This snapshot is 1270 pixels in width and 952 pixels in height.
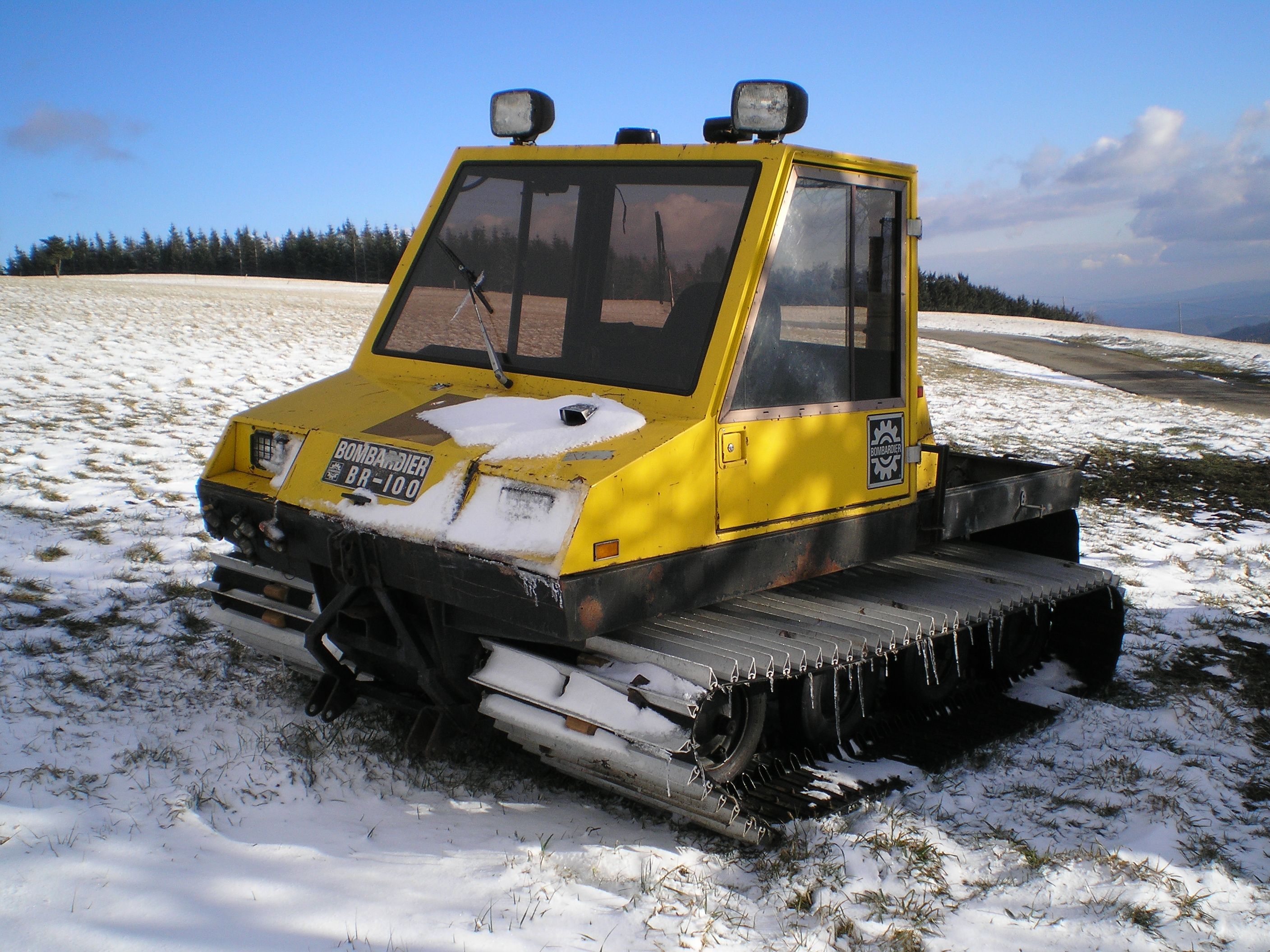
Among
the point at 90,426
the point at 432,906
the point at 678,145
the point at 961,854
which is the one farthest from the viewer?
the point at 90,426

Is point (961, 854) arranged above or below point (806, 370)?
below

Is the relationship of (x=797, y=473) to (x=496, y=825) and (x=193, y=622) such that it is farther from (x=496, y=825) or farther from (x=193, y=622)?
(x=193, y=622)

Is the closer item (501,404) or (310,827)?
(310,827)

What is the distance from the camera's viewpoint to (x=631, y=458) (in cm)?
324

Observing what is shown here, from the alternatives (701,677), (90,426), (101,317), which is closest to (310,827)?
(701,677)

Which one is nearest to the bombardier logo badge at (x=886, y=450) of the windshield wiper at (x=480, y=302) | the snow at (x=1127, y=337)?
the windshield wiper at (x=480, y=302)

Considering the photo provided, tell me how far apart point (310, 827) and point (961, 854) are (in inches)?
89.9

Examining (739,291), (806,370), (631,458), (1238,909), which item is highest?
(739,291)

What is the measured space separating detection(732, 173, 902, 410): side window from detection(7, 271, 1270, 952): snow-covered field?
5.38 feet

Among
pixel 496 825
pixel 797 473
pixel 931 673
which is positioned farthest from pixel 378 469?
pixel 931 673

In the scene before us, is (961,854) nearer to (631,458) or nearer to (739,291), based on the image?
(631,458)

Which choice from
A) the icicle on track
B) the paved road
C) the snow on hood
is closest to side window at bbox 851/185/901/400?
the icicle on track

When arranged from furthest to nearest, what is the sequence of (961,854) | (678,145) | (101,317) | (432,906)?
(101,317)
(678,145)
(961,854)
(432,906)

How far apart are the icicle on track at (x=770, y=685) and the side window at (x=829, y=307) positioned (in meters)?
0.83
